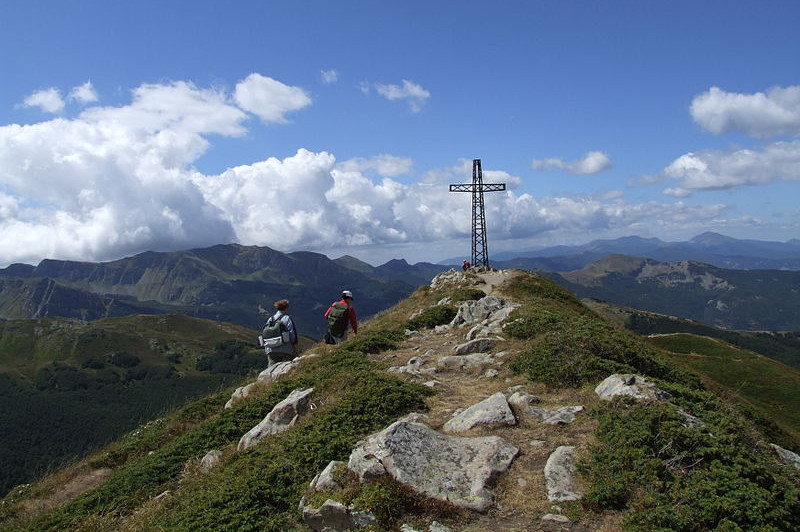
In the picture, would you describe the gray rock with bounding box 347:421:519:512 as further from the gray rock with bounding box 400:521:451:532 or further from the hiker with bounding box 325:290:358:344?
the hiker with bounding box 325:290:358:344

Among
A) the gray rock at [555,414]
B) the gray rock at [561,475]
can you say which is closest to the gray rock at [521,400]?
the gray rock at [555,414]

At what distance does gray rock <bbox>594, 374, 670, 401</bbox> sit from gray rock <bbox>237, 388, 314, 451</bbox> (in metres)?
7.64

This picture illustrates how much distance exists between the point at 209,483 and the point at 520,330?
1211cm

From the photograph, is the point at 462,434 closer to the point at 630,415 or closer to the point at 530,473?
the point at 530,473

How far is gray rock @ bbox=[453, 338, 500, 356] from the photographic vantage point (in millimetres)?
17141

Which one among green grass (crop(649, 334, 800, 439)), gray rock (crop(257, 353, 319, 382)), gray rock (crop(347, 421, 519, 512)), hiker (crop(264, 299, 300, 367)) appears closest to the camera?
gray rock (crop(347, 421, 519, 512))

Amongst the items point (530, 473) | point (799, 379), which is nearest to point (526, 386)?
point (530, 473)

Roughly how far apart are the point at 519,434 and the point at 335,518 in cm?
417

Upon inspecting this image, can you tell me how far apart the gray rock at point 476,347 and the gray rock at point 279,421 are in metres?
6.27

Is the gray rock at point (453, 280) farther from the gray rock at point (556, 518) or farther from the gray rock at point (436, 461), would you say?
the gray rock at point (556, 518)

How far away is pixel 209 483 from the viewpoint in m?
9.88

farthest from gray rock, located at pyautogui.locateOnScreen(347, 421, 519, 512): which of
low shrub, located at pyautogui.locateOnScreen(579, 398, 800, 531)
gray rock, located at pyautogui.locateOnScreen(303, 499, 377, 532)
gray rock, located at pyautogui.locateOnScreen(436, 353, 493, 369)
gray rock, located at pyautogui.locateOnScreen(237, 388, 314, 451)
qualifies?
gray rock, located at pyautogui.locateOnScreen(436, 353, 493, 369)

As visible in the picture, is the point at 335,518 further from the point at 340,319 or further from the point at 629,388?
the point at 340,319

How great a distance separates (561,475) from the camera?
7.83 m
